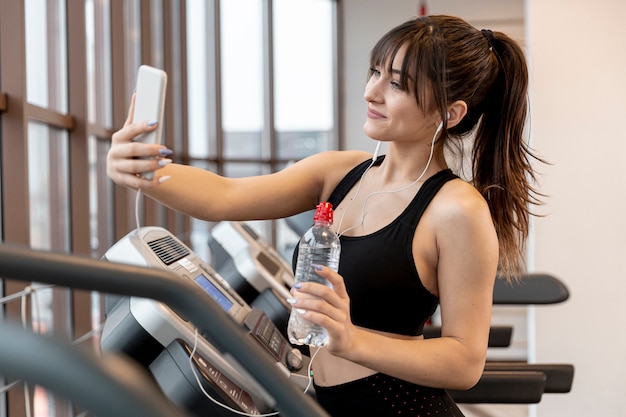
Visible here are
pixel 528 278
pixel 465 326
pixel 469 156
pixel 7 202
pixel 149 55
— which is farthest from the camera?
pixel 149 55

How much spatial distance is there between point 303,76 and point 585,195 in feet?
14.7

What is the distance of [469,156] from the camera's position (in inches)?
70.1

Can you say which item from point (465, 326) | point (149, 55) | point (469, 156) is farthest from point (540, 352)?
point (149, 55)

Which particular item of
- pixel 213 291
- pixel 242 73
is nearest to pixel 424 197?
Answer: pixel 213 291

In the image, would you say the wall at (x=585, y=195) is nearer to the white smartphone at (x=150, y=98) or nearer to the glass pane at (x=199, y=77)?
the white smartphone at (x=150, y=98)

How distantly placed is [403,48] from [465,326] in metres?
0.52

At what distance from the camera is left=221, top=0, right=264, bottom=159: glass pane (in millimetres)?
7125

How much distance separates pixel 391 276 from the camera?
1.47 metres

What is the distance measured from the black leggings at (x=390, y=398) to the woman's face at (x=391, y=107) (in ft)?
1.52

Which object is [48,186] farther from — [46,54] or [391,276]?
[391,276]

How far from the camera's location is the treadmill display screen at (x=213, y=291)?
1970 millimetres

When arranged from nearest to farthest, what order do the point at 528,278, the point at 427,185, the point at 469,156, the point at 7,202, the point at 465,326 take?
Result: the point at 465,326, the point at 427,185, the point at 469,156, the point at 7,202, the point at 528,278

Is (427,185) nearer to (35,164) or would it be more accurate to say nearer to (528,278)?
(528,278)

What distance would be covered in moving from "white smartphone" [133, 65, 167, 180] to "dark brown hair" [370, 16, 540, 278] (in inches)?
17.6
